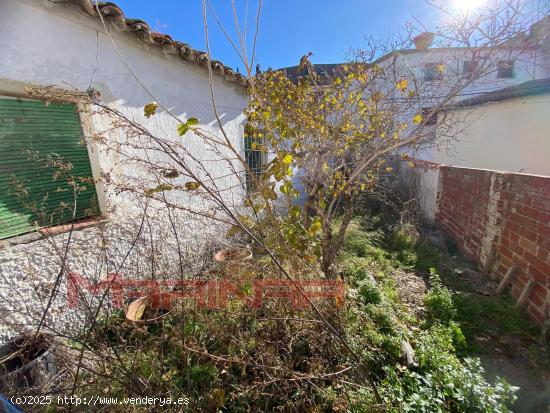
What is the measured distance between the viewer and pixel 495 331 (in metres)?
3.16

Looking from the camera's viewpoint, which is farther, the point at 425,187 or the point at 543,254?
the point at 425,187

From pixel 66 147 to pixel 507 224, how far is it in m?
6.27

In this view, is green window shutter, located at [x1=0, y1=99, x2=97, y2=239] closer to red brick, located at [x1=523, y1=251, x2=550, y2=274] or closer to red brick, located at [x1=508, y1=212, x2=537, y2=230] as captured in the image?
red brick, located at [x1=523, y1=251, x2=550, y2=274]

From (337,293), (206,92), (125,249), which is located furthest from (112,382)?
(206,92)

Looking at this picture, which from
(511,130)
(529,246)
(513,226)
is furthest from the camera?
(511,130)

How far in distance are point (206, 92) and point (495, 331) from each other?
5.87 metres

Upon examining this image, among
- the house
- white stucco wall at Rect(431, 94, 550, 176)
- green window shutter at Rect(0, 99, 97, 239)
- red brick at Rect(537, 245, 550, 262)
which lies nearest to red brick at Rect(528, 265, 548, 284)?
red brick at Rect(537, 245, 550, 262)

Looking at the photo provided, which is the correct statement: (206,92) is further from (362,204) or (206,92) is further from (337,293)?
(362,204)

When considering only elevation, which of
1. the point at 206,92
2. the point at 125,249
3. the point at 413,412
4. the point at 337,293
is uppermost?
the point at 206,92

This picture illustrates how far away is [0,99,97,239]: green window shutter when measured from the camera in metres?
2.69

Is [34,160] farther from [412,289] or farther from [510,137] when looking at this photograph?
[510,137]

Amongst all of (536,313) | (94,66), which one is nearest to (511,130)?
(536,313)

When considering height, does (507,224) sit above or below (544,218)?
below

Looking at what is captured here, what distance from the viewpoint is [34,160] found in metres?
2.87
